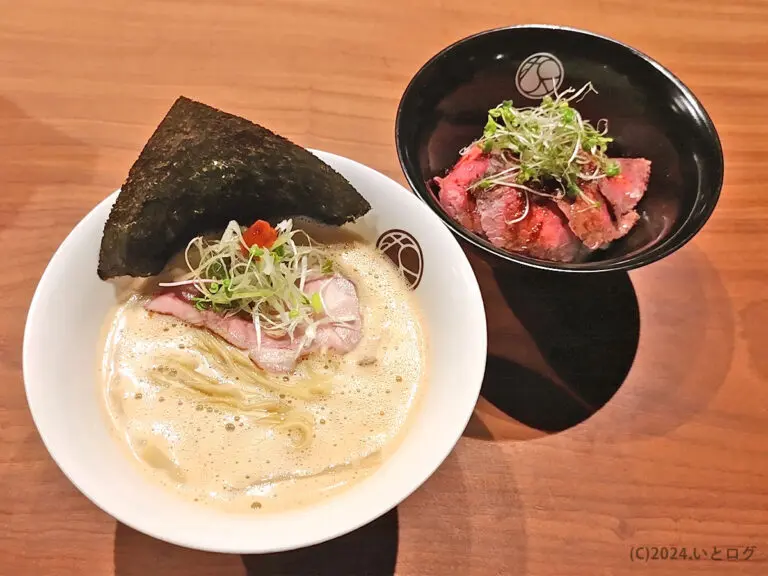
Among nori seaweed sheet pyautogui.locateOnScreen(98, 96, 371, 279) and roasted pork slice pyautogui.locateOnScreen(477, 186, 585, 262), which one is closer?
nori seaweed sheet pyautogui.locateOnScreen(98, 96, 371, 279)

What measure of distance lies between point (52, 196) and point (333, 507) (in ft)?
3.15

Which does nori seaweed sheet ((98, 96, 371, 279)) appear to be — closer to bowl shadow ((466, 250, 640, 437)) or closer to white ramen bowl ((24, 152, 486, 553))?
white ramen bowl ((24, 152, 486, 553))

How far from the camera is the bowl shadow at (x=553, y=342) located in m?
1.23

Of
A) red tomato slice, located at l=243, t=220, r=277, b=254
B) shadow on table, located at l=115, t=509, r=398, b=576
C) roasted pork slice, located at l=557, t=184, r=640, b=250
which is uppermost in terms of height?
roasted pork slice, located at l=557, t=184, r=640, b=250

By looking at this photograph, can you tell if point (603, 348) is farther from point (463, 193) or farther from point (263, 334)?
point (263, 334)

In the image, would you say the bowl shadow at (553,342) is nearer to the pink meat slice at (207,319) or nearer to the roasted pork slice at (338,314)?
the roasted pork slice at (338,314)

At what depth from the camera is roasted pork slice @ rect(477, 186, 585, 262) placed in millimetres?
1266

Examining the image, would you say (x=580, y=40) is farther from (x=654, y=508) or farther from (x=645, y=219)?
(x=654, y=508)

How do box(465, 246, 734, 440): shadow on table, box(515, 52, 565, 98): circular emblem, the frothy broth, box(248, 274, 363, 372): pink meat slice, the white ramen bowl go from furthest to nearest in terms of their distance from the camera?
box(515, 52, 565, 98): circular emblem
box(465, 246, 734, 440): shadow on table
box(248, 274, 363, 372): pink meat slice
the frothy broth
the white ramen bowl

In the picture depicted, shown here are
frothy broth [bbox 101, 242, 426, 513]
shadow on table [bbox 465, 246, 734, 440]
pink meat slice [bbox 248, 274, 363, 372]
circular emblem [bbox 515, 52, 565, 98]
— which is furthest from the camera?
circular emblem [bbox 515, 52, 565, 98]

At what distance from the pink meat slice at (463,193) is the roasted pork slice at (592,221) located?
0.56 feet

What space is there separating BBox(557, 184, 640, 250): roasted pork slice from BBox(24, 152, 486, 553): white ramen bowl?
0.35 m

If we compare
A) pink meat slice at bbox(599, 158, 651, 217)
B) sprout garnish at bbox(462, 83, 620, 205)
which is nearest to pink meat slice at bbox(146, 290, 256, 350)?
sprout garnish at bbox(462, 83, 620, 205)

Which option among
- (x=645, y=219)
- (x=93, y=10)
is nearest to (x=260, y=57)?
(x=93, y=10)
